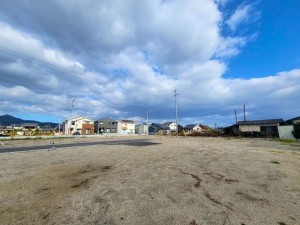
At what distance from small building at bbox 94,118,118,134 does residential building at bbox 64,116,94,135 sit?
381cm

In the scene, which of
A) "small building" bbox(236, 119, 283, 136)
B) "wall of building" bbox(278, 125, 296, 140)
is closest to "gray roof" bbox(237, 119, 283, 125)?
"small building" bbox(236, 119, 283, 136)

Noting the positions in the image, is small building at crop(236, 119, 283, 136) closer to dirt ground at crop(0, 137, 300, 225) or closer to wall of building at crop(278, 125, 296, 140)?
wall of building at crop(278, 125, 296, 140)

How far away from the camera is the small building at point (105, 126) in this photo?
8641cm

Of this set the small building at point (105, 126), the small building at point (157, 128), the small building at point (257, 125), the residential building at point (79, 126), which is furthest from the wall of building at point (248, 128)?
the residential building at point (79, 126)

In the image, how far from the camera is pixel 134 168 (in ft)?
31.9

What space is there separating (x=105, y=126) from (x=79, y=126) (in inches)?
447

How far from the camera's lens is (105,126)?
87.8 m

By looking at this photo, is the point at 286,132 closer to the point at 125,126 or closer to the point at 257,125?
the point at 257,125

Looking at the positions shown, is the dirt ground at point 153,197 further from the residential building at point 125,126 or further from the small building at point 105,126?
the residential building at point 125,126

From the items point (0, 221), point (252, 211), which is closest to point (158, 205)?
point (252, 211)

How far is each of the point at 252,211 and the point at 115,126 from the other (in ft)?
289

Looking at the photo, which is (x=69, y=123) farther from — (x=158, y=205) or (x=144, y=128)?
(x=158, y=205)

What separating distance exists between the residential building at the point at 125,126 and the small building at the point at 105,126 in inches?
80.3

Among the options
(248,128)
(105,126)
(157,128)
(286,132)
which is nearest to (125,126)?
(105,126)
